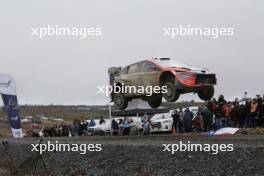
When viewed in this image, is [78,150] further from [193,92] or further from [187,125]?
[187,125]

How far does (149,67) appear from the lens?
63.0 ft

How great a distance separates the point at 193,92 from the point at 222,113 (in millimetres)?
2701

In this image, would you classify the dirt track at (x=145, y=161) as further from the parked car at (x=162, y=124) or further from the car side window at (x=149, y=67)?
the parked car at (x=162, y=124)

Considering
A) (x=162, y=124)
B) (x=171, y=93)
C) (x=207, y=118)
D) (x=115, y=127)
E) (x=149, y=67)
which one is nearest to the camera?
(x=171, y=93)

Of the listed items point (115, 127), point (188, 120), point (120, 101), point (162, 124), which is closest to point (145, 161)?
point (120, 101)

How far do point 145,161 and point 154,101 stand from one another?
19.4 ft

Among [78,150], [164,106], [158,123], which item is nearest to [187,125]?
[164,106]

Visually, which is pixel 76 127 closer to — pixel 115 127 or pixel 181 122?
pixel 115 127

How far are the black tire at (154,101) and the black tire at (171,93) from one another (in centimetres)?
38

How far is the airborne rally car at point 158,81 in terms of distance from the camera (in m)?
18.0

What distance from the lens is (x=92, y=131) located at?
30.0 metres

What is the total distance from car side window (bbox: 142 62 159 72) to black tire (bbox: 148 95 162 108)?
90 centimetres

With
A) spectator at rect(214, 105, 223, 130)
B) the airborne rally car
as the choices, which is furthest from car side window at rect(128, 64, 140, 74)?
→ spectator at rect(214, 105, 223, 130)

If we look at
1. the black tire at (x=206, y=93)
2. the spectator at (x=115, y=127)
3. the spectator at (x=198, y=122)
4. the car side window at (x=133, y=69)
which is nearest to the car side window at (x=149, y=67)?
the car side window at (x=133, y=69)
